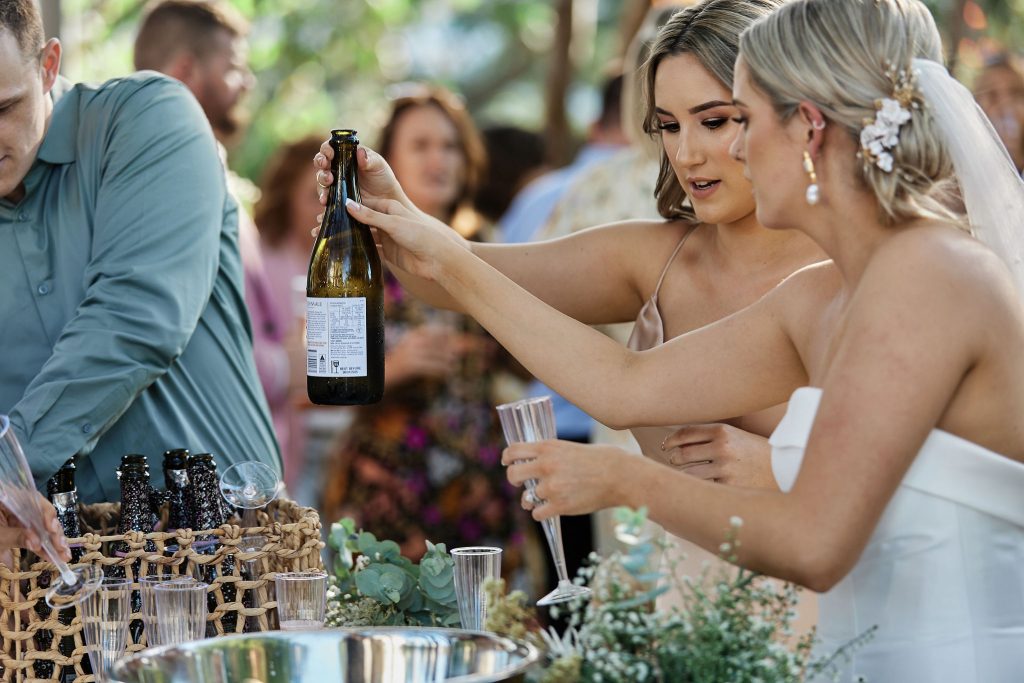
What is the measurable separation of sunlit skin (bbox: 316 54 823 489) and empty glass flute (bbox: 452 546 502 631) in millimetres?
515

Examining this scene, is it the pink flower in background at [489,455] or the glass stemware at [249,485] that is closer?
the glass stemware at [249,485]

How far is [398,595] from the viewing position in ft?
7.63

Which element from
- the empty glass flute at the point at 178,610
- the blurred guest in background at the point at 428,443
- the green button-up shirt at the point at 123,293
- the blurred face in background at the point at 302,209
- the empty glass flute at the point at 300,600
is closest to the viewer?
the empty glass flute at the point at 178,610

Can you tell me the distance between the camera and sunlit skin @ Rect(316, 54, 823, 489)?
101 inches

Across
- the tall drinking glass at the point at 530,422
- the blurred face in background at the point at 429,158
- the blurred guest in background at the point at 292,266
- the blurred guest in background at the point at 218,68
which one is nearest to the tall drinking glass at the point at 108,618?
the tall drinking glass at the point at 530,422

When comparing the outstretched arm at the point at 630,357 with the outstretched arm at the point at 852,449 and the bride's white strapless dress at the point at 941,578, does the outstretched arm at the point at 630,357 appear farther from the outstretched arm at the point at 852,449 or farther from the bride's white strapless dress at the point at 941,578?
the outstretched arm at the point at 852,449

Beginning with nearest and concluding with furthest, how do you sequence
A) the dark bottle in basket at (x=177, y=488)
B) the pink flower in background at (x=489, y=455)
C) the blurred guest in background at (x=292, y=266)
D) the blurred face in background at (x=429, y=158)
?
the dark bottle in basket at (x=177, y=488)
the pink flower in background at (x=489, y=455)
the blurred guest in background at (x=292, y=266)
the blurred face in background at (x=429, y=158)

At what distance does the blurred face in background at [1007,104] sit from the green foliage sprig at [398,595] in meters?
3.65

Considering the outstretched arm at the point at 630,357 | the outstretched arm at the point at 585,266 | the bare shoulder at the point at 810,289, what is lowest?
the outstretched arm at the point at 630,357

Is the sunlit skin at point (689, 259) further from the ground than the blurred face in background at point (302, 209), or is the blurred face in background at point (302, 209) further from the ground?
the blurred face in background at point (302, 209)

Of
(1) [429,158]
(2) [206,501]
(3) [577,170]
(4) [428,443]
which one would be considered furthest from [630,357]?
(1) [429,158]

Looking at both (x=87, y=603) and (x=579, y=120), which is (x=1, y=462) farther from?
(x=579, y=120)

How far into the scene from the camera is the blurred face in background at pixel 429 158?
5.61 metres

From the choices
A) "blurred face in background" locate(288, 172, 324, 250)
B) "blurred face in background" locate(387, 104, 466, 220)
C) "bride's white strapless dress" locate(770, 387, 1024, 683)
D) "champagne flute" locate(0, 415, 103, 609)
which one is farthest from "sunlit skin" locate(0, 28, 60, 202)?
"blurred face in background" locate(288, 172, 324, 250)
